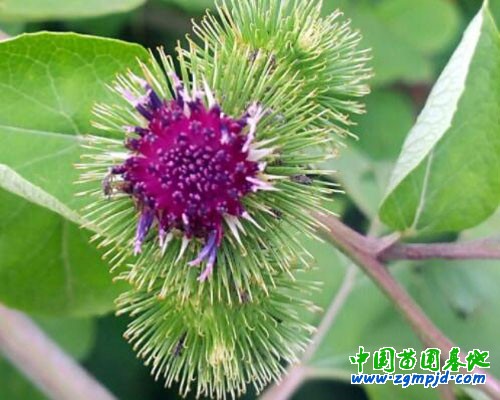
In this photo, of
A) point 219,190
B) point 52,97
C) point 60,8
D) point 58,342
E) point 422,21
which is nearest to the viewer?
point 219,190

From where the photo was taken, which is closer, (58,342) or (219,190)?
(219,190)

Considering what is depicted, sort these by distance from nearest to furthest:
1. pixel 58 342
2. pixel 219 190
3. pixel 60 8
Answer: pixel 219 190
pixel 60 8
pixel 58 342

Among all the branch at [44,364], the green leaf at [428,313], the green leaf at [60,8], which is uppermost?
the green leaf at [60,8]

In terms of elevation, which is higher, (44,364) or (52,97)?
(52,97)

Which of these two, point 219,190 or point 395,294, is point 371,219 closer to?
point 395,294

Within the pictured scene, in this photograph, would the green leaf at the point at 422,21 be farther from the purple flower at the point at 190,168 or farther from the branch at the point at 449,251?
the purple flower at the point at 190,168

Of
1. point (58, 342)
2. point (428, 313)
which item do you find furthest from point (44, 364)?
point (428, 313)

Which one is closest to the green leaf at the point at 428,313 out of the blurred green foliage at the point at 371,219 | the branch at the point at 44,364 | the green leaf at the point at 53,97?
the blurred green foliage at the point at 371,219
